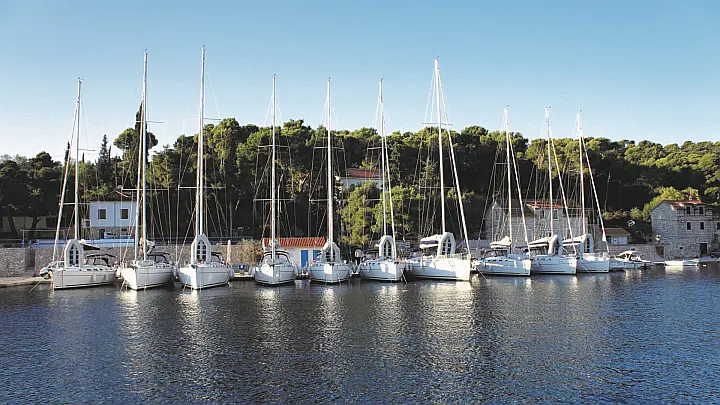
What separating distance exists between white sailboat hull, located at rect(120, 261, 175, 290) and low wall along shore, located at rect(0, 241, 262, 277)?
5.55 meters

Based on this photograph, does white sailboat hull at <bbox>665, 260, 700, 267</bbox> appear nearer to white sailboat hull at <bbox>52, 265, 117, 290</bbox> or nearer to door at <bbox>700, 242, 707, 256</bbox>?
door at <bbox>700, 242, 707, 256</bbox>

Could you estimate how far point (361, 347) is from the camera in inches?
939

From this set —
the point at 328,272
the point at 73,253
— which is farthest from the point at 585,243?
the point at 73,253

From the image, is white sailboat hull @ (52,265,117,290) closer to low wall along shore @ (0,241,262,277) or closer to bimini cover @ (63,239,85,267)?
bimini cover @ (63,239,85,267)

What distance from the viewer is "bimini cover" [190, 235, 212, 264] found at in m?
41.8

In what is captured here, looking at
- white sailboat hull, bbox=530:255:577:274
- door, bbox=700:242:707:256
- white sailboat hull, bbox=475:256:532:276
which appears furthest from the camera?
door, bbox=700:242:707:256

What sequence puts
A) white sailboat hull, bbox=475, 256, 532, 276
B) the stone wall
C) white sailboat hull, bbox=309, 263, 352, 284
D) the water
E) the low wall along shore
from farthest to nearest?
1. white sailboat hull, bbox=475, 256, 532, 276
2. the low wall along shore
3. the stone wall
4. white sailboat hull, bbox=309, 263, 352, 284
5. the water

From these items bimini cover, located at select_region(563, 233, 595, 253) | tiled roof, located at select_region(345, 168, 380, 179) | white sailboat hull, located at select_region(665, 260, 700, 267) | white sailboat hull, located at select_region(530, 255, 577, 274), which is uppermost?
tiled roof, located at select_region(345, 168, 380, 179)

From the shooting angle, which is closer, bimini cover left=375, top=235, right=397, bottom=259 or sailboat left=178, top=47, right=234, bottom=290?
sailboat left=178, top=47, right=234, bottom=290

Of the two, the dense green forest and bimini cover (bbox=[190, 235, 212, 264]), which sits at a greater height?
the dense green forest

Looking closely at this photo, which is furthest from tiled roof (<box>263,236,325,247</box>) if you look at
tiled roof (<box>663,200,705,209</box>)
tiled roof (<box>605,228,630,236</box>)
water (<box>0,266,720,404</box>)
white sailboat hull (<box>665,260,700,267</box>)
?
tiled roof (<box>663,200,705,209</box>)

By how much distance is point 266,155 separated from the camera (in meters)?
64.3

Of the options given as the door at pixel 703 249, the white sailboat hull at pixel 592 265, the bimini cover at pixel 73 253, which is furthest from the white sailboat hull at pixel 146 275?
the door at pixel 703 249

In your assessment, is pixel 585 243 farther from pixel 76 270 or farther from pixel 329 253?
pixel 76 270
